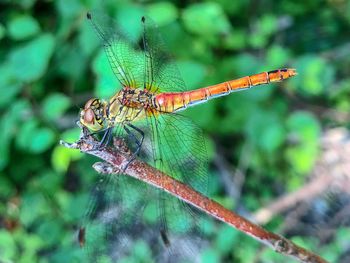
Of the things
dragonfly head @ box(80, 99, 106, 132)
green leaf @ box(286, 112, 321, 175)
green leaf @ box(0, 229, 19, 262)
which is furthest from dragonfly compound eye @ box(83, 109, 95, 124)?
green leaf @ box(286, 112, 321, 175)

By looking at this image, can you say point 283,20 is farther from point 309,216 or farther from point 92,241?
point 92,241

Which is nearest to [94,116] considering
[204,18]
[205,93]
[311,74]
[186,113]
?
[205,93]

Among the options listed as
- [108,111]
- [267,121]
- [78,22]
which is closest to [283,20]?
[267,121]

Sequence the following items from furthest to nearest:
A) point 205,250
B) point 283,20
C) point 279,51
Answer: point 283,20
point 279,51
point 205,250

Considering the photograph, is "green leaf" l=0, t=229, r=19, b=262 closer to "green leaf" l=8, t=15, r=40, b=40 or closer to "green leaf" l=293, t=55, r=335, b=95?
"green leaf" l=8, t=15, r=40, b=40

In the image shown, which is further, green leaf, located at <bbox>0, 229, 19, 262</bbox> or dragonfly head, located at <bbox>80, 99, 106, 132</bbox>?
green leaf, located at <bbox>0, 229, 19, 262</bbox>
